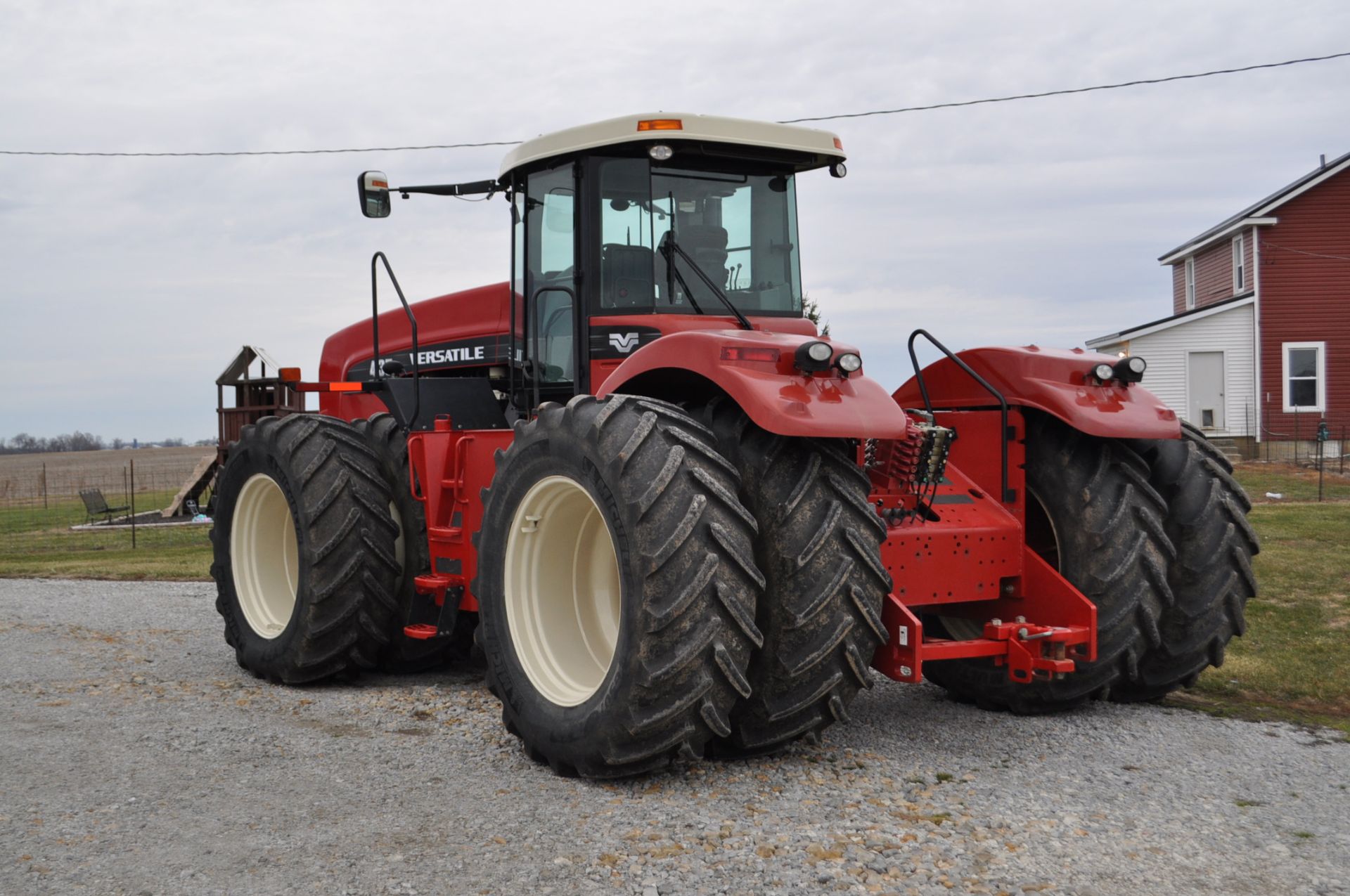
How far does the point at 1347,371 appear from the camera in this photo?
2733 centimetres

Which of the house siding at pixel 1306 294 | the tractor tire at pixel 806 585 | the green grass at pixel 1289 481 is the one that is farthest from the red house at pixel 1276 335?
the tractor tire at pixel 806 585

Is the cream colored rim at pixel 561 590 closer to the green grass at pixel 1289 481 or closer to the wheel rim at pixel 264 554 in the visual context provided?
the wheel rim at pixel 264 554

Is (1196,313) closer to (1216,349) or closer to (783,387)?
(1216,349)

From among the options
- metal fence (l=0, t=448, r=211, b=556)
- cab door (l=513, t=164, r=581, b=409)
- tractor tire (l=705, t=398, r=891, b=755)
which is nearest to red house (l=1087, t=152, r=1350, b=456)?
metal fence (l=0, t=448, r=211, b=556)

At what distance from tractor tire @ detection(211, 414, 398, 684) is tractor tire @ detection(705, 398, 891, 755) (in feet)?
8.95

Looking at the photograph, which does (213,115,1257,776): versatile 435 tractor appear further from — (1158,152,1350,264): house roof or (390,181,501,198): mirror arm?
(1158,152,1350,264): house roof

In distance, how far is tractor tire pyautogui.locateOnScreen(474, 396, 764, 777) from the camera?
435 centimetres

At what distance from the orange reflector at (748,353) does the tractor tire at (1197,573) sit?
87.6 inches

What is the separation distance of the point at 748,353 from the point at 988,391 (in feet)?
5.76

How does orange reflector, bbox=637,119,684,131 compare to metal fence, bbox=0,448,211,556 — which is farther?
metal fence, bbox=0,448,211,556

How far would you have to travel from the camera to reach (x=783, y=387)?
454 cm

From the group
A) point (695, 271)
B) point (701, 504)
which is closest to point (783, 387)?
point (701, 504)

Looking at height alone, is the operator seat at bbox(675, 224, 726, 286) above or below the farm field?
above

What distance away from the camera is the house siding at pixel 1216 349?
27562 millimetres
